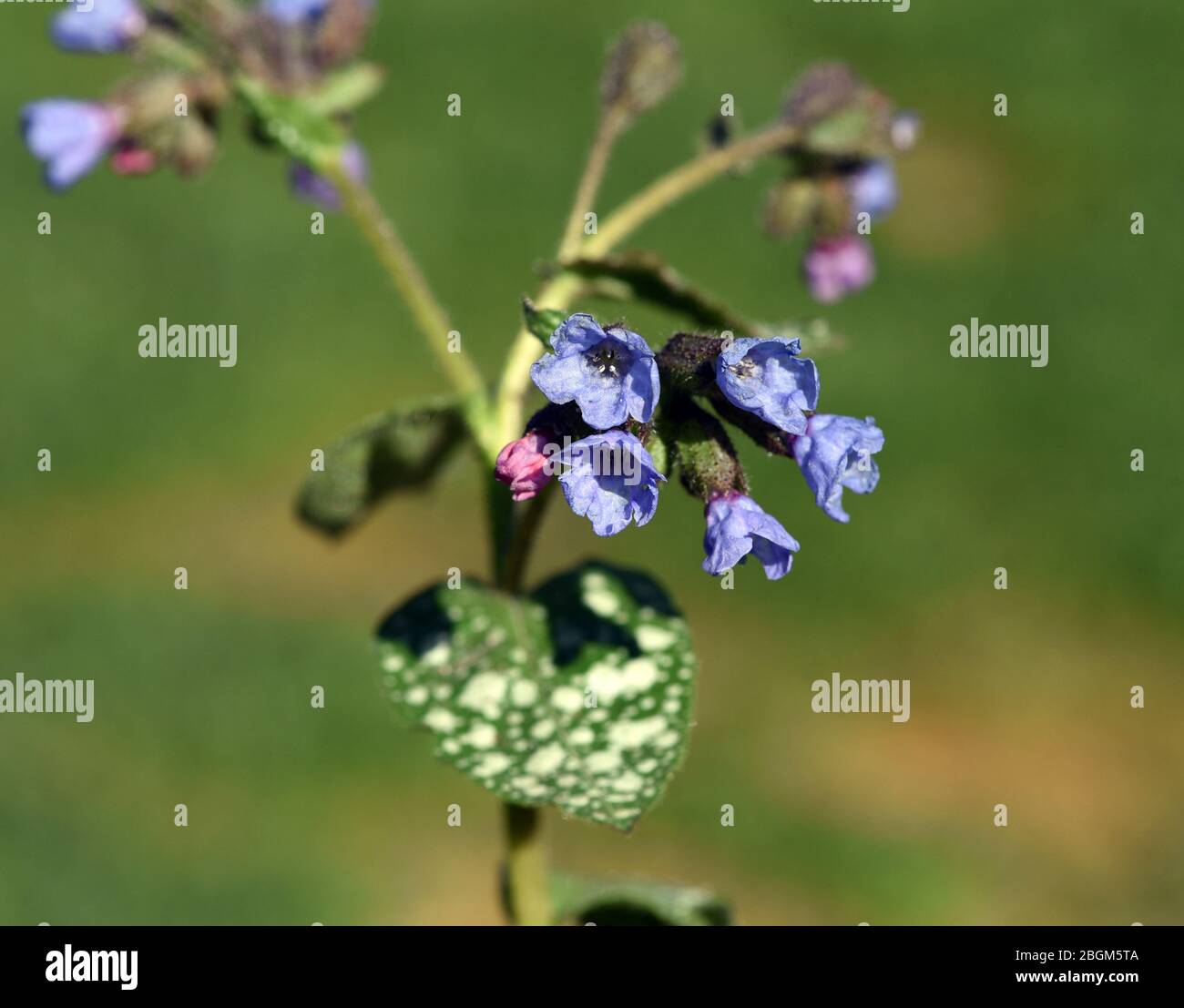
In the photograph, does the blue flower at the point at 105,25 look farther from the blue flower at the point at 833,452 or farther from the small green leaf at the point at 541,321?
the blue flower at the point at 833,452

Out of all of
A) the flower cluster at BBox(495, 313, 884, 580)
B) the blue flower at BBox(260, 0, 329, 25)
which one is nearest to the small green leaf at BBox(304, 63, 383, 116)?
the blue flower at BBox(260, 0, 329, 25)

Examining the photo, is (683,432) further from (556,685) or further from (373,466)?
(373,466)

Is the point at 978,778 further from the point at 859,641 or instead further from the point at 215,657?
the point at 215,657

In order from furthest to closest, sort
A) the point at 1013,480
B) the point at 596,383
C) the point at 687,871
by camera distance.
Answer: the point at 1013,480
the point at 687,871
the point at 596,383

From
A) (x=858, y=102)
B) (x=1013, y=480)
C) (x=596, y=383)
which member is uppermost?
(x=1013, y=480)

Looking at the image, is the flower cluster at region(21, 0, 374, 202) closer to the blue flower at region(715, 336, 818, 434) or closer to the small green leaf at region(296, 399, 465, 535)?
the small green leaf at region(296, 399, 465, 535)
